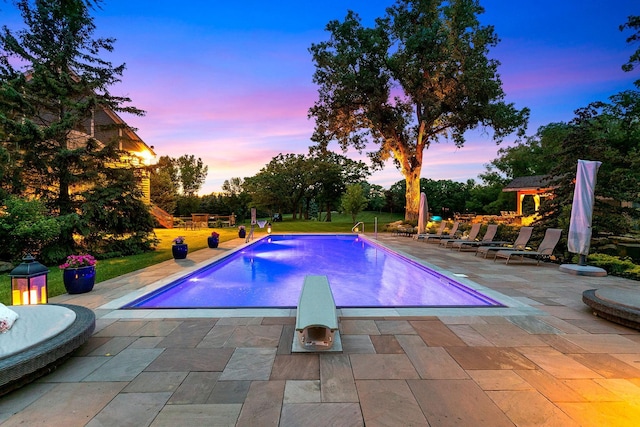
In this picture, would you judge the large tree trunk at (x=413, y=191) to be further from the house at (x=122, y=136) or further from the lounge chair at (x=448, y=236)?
the house at (x=122, y=136)

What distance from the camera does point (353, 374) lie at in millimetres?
2605

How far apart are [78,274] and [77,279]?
84 millimetres

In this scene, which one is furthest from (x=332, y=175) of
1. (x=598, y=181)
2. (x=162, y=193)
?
(x=598, y=181)

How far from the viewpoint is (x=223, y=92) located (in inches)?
638

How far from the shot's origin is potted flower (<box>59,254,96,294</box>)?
513 centimetres

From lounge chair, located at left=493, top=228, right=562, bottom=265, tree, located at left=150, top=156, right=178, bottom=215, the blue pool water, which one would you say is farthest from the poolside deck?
tree, located at left=150, top=156, right=178, bottom=215

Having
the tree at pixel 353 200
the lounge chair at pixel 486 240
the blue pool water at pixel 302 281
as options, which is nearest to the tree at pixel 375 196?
the tree at pixel 353 200

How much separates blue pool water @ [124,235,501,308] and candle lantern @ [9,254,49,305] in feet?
3.44

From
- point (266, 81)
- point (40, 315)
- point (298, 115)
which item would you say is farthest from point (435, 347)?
point (298, 115)

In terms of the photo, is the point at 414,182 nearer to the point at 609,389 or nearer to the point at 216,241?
the point at 216,241

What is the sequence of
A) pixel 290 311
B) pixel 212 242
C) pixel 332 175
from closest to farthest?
pixel 290 311
pixel 212 242
pixel 332 175

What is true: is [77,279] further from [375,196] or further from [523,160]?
[523,160]

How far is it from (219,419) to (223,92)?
1671 centimetres

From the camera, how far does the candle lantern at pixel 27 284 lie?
147 inches
